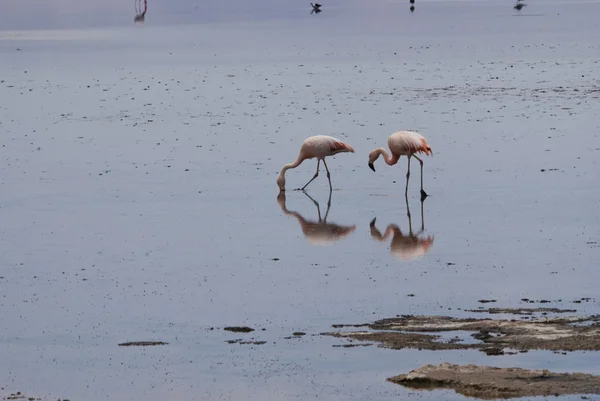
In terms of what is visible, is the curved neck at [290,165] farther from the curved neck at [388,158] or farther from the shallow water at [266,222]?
the curved neck at [388,158]

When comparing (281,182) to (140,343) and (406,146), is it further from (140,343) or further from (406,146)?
(140,343)

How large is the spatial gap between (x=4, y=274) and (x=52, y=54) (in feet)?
108

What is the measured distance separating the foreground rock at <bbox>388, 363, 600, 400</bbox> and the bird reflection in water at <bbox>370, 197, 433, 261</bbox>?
15.0ft

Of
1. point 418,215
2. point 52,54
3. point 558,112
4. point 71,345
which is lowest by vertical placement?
point 71,345

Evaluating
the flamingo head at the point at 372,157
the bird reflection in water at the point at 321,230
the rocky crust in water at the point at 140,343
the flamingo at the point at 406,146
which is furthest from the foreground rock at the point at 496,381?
the flamingo head at the point at 372,157

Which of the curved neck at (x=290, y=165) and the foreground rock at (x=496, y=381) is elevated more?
the curved neck at (x=290, y=165)

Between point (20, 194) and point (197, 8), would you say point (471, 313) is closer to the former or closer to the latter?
point (20, 194)

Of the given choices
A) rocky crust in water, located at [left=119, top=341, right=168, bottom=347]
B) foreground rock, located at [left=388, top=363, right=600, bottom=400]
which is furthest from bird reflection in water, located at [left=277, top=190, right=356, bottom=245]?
foreground rock, located at [left=388, top=363, right=600, bottom=400]

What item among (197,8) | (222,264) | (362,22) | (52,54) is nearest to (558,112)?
(222,264)

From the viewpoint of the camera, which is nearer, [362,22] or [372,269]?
[372,269]

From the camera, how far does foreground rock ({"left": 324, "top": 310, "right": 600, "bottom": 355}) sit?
36.1 feet

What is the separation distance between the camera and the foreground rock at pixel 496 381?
983 cm

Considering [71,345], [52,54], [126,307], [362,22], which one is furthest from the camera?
[362,22]

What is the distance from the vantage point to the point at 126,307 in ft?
42.6
